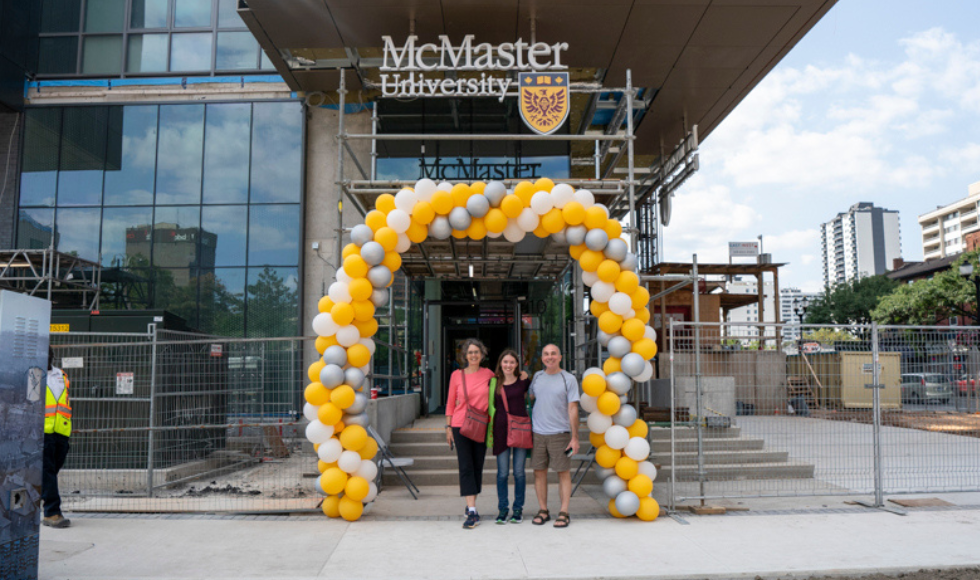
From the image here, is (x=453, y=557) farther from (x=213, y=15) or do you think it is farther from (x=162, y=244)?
(x=213, y=15)

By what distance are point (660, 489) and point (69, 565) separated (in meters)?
6.50

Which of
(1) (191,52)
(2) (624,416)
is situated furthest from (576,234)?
(1) (191,52)

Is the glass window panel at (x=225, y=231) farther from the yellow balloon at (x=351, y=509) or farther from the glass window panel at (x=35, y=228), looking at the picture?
the yellow balloon at (x=351, y=509)

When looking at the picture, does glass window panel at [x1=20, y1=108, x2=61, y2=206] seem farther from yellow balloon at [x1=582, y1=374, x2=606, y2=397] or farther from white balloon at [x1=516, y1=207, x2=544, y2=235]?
yellow balloon at [x1=582, y1=374, x2=606, y2=397]

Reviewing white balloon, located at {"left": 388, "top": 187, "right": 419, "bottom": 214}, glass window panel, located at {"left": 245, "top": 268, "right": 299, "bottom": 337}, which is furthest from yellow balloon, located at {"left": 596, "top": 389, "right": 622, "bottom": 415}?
glass window panel, located at {"left": 245, "top": 268, "right": 299, "bottom": 337}

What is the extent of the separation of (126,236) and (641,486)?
12.5m

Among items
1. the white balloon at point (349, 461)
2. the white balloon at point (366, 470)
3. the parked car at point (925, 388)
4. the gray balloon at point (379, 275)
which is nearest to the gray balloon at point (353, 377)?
the white balloon at point (349, 461)

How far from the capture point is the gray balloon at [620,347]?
24.6ft

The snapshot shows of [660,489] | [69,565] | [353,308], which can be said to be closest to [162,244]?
[353,308]

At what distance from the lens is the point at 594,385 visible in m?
7.34

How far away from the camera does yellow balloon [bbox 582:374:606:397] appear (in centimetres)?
735

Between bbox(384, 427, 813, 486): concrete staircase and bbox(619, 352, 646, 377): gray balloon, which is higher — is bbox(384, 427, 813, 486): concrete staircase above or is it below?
below

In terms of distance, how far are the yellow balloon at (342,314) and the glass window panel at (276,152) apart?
306 inches

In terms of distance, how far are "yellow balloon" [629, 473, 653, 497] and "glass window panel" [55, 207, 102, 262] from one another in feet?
41.8
